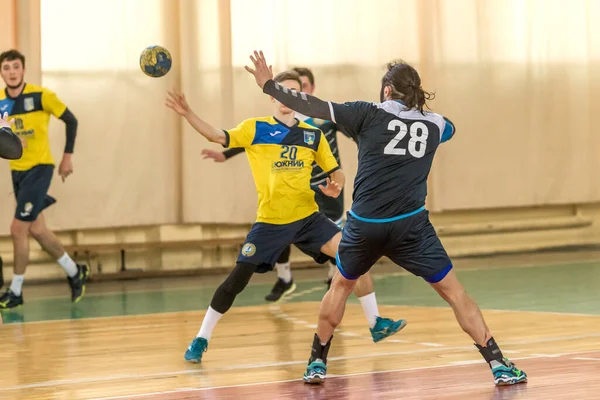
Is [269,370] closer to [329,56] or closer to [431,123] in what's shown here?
[431,123]

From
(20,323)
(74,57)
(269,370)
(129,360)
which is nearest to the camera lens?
(269,370)

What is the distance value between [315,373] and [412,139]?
3.87ft

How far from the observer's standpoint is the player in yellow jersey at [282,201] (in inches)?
239

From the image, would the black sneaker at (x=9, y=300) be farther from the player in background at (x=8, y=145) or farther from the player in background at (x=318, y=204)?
the player in background at (x=8, y=145)

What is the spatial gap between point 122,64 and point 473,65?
4.37 metres

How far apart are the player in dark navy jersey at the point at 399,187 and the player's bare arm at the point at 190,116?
3.11 feet

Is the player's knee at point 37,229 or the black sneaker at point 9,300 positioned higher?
the player's knee at point 37,229

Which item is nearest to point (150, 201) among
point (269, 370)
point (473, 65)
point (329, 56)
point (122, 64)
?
point (122, 64)

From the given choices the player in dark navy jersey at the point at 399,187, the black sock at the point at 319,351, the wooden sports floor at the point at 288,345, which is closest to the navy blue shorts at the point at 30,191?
the wooden sports floor at the point at 288,345

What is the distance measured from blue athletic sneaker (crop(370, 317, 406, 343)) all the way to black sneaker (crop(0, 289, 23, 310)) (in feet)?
13.4

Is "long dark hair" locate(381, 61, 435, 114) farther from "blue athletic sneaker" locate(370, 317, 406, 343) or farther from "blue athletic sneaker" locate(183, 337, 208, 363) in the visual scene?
"blue athletic sneaker" locate(183, 337, 208, 363)

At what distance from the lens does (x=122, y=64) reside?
11219mm

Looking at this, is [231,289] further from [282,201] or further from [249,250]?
[282,201]

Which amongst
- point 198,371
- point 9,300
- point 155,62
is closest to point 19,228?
point 9,300
